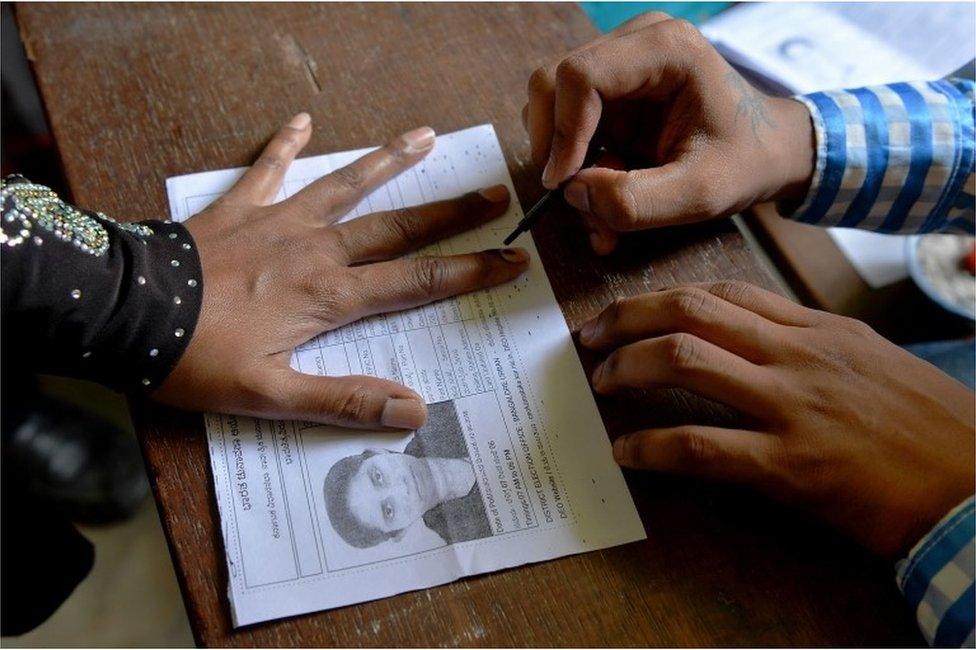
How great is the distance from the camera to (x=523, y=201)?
67 centimetres

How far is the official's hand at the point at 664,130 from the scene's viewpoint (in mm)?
593

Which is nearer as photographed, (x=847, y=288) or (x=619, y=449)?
(x=619, y=449)

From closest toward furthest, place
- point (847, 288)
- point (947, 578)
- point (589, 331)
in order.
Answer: point (947, 578) → point (589, 331) → point (847, 288)

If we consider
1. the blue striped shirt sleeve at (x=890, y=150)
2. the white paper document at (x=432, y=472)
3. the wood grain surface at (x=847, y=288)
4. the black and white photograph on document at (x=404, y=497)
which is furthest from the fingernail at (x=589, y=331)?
the wood grain surface at (x=847, y=288)

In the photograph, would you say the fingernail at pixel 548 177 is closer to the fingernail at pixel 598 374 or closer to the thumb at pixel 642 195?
the thumb at pixel 642 195

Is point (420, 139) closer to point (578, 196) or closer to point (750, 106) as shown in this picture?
point (578, 196)

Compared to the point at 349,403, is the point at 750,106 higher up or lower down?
higher up

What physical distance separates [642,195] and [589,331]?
10cm

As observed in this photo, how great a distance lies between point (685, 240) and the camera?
26.0 inches

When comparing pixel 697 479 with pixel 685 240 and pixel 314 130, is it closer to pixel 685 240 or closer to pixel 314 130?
pixel 685 240

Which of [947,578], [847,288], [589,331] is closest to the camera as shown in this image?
[947,578]

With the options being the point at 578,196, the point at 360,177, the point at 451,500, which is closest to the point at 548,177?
the point at 578,196

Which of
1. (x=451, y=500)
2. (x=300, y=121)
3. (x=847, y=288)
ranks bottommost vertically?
(x=847, y=288)

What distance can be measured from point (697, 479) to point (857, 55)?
2.18 feet
